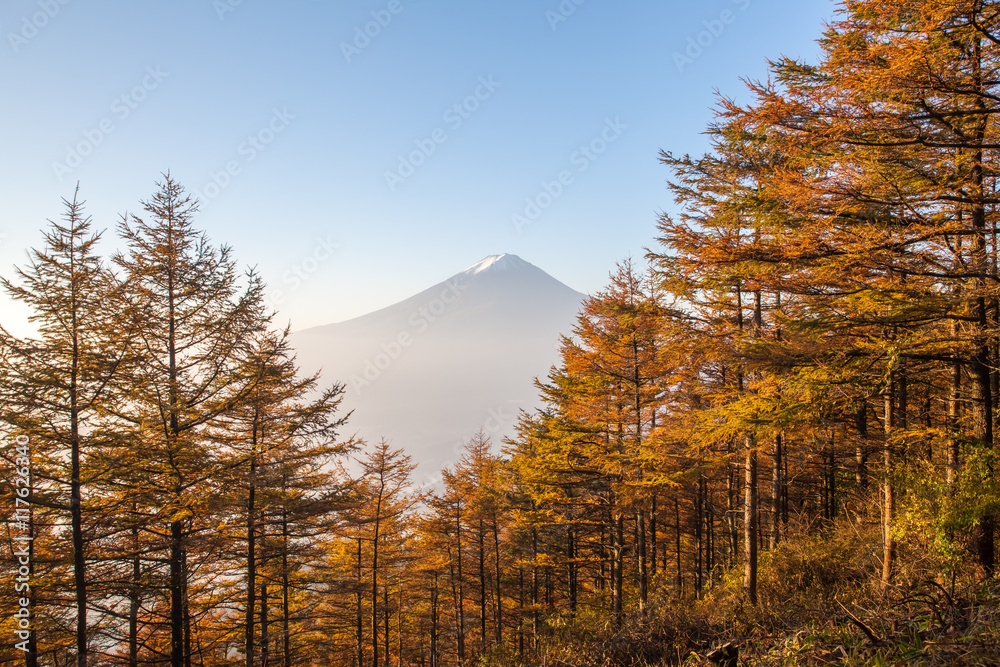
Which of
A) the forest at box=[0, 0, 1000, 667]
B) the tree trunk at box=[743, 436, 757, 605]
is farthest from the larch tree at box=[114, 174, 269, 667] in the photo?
the tree trunk at box=[743, 436, 757, 605]

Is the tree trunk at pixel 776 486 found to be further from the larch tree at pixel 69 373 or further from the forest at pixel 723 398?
the larch tree at pixel 69 373

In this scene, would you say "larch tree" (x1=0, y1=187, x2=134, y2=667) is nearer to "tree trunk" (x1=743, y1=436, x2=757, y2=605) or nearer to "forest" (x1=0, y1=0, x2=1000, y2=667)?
"forest" (x1=0, y1=0, x2=1000, y2=667)

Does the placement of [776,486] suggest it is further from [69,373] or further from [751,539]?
[69,373]

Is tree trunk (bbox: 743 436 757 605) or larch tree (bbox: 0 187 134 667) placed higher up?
larch tree (bbox: 0 187 134 667)

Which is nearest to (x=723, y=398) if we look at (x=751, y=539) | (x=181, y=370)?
(x=751, y=539)

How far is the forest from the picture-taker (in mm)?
5570

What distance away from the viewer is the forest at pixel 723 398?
18.3 feet

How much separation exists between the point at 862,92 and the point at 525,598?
84.7 ft

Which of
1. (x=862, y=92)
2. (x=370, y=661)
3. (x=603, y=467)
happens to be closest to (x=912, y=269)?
(x=862, y=92)

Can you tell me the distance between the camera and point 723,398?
9.54 meters

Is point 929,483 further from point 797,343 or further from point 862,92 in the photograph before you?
point 862,92
